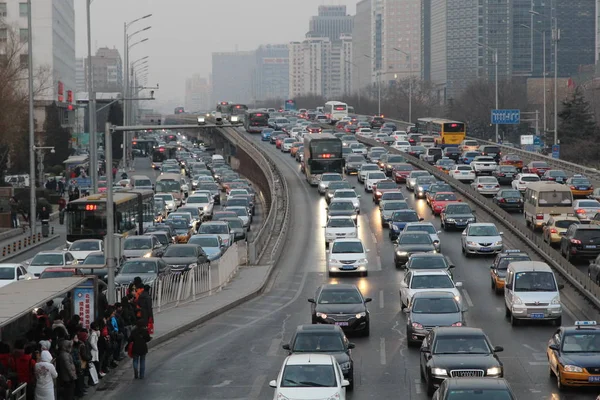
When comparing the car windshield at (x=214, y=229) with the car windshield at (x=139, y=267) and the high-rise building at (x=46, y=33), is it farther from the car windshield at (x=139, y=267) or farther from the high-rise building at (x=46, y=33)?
the high-rise building at (x=46, y=33)

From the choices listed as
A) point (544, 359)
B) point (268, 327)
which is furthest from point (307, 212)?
point (544, 359)

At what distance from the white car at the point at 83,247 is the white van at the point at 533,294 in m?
19.1

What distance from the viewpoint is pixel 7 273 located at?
3612cm

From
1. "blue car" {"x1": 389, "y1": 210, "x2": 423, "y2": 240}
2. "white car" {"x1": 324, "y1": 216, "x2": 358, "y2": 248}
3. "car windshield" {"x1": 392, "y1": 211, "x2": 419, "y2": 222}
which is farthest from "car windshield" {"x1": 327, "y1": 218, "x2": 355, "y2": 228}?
"car windshield" {"x1": 392, "y1": 211, "x2": 419, "y2": 222}

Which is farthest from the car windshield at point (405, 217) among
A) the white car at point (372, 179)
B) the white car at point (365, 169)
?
the white car at point (365, 169)

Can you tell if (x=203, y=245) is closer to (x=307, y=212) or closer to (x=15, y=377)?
(x=307, y=212)

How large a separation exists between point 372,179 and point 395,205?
15.0 meters

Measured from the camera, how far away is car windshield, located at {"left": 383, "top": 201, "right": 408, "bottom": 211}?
55.3 metres

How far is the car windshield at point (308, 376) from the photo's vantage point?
19078 mm

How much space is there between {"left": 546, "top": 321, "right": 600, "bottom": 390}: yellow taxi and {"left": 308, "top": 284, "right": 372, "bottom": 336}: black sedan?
644 centimetres

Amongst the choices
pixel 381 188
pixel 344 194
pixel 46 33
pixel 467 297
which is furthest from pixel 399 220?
pixel 46 33

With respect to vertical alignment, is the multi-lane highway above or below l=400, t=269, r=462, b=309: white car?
below

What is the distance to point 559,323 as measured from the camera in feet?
99.7

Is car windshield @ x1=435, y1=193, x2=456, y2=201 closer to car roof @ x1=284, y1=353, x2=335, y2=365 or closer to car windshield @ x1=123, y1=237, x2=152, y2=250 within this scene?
car windshield @ x1=123, y1=237, x2=152, y2=250
